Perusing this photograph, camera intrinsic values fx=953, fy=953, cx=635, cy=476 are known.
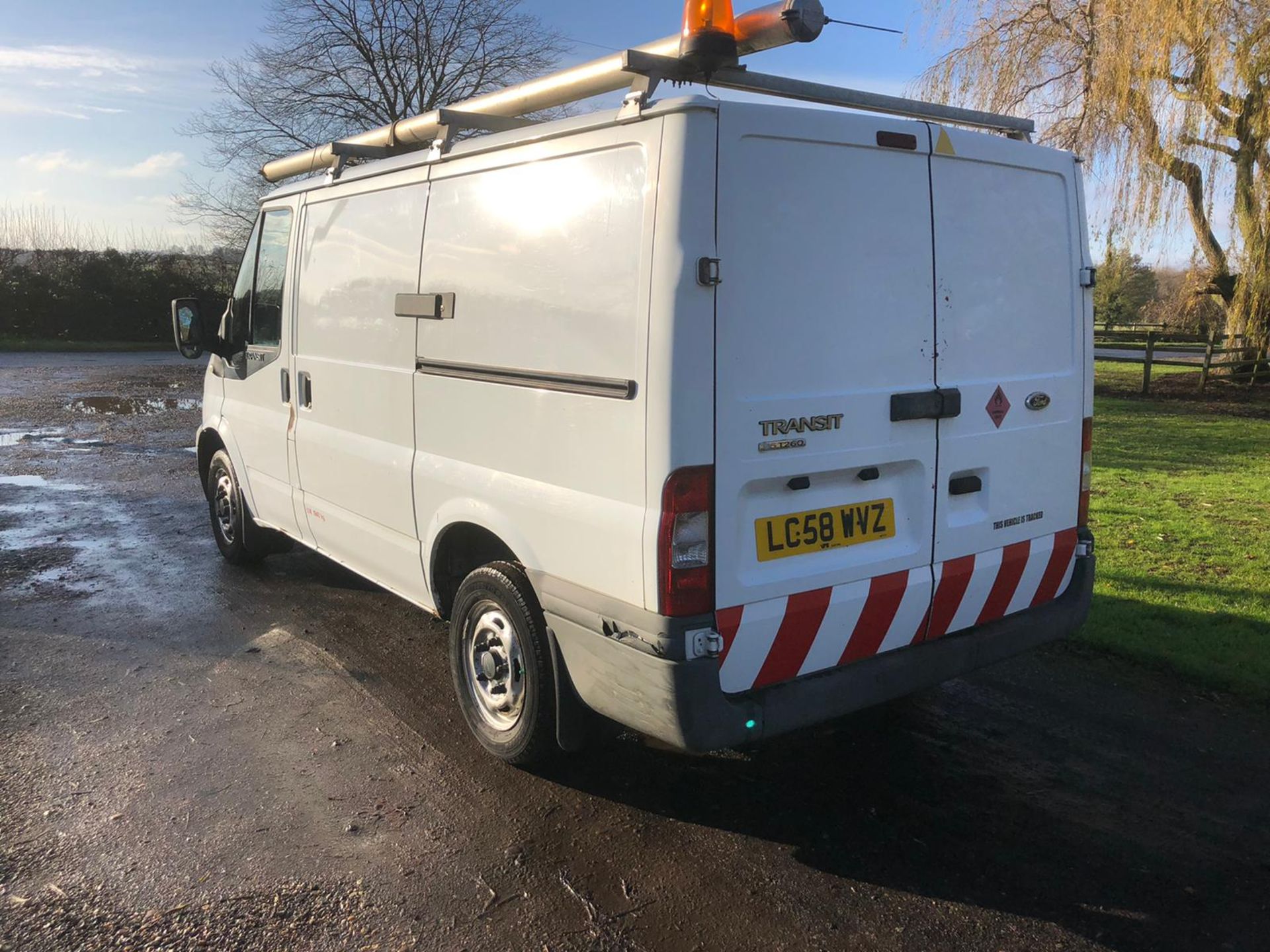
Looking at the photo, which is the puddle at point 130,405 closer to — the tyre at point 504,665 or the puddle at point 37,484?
the puddle at point 37,484

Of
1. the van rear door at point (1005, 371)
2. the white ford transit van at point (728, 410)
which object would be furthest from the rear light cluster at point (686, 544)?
the van rear door at point (1005, 371)

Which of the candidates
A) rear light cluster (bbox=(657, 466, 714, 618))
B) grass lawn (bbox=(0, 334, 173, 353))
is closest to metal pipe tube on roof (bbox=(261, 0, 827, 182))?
rear light cluster (bbox=(657, 466, 714, 618))

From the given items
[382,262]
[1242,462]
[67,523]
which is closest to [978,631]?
[382,262]

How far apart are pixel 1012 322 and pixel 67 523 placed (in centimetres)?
748

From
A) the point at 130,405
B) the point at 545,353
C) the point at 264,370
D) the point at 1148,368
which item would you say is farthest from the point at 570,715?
the point at 1148,368

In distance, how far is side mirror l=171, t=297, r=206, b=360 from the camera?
19.7 ft

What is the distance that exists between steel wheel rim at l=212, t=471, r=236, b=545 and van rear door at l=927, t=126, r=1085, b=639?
4954mm

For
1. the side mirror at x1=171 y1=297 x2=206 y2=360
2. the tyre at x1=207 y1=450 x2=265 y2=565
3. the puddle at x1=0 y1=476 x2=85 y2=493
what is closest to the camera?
the side mirror at x1=171 y1=297 x2=206 y2=360

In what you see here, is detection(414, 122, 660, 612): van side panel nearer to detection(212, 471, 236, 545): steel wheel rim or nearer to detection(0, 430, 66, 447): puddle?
detection(212, 471, 236, 545): steel wheel rim

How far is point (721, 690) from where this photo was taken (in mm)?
3002

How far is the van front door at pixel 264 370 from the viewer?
18.0ft

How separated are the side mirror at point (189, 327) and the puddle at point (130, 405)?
939 cm

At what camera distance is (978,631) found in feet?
12.2

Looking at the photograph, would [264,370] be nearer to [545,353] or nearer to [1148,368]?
[545,353]
